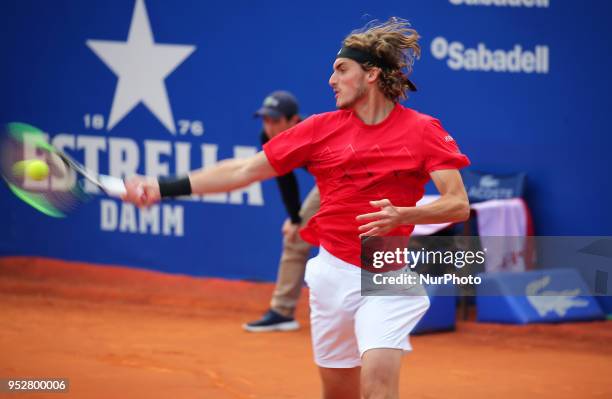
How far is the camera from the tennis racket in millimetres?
4672

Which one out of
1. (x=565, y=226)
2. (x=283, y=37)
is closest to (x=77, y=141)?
(x=283, y=37)

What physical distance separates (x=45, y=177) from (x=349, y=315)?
154 cm

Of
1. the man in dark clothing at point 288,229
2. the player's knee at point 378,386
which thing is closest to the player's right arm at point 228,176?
the player's knee at point 378,386

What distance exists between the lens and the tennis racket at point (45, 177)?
4.67 metres

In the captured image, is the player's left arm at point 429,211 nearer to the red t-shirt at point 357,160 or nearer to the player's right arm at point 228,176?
the red t-shirt at point 357,160

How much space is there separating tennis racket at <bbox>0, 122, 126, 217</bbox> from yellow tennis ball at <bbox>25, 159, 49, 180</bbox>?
0.15 feet

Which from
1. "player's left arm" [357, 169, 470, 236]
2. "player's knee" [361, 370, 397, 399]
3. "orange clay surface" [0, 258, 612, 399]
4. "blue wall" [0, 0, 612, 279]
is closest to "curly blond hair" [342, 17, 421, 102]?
"player's left arm" [357, 169, 470, 236]

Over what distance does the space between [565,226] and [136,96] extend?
4.35 meters

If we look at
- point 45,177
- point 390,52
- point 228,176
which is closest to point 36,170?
point 45,177

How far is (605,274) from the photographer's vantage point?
7.62 meters

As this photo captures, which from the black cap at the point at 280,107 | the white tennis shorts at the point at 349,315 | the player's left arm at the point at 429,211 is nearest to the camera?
the player's left arm at the point at 429,211

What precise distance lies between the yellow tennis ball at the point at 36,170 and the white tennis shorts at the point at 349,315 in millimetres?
1296

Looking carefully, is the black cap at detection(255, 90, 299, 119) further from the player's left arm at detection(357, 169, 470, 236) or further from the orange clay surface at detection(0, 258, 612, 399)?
the player's left arm at detection(357, 169, 470, 236)

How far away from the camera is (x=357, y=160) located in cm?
448
